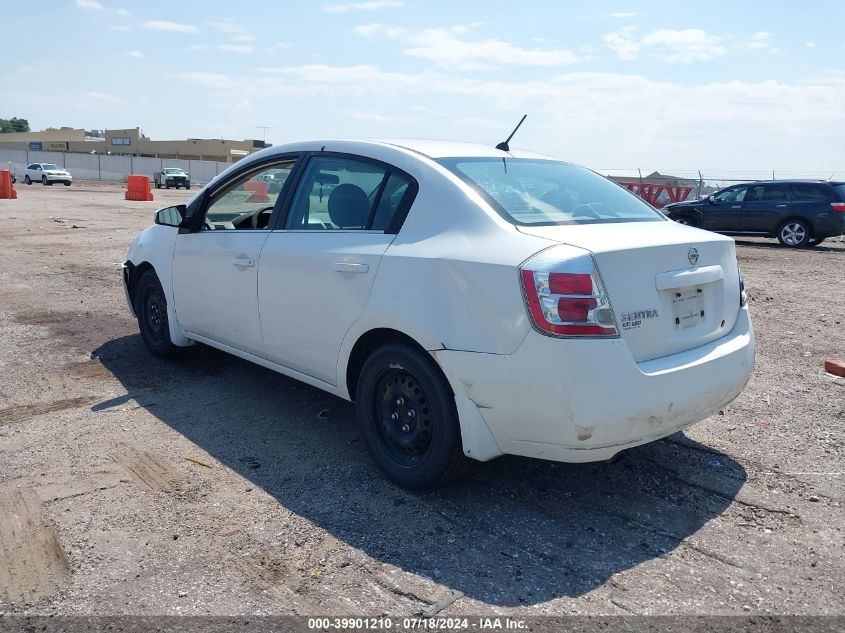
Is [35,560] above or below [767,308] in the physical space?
below

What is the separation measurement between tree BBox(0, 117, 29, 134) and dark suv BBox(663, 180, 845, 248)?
142 metres

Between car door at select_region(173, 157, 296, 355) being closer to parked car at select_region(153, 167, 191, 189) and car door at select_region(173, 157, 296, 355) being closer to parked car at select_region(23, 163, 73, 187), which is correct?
parked car at select_region(153, 167, 191, 189)

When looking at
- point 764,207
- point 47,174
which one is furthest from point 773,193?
point 47,174

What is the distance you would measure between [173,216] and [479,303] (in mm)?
3245

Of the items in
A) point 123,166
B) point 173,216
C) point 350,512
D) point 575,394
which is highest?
point 123,166

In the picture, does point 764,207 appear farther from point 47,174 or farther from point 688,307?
point 47,174

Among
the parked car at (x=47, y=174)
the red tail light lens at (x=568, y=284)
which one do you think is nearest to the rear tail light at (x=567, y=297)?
the red tail light lens at (x=568, y=284)

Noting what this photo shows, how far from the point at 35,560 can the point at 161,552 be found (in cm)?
52

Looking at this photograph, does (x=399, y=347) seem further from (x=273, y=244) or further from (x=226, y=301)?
(x=226, y=301)

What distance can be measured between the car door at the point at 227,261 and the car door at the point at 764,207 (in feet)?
52.6

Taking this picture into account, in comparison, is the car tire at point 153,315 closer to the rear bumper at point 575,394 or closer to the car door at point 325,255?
the car door at point 325,255

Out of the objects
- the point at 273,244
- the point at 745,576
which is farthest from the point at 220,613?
the point at 273,244

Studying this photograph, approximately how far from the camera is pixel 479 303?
139 inches

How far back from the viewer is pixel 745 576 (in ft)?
10.6
